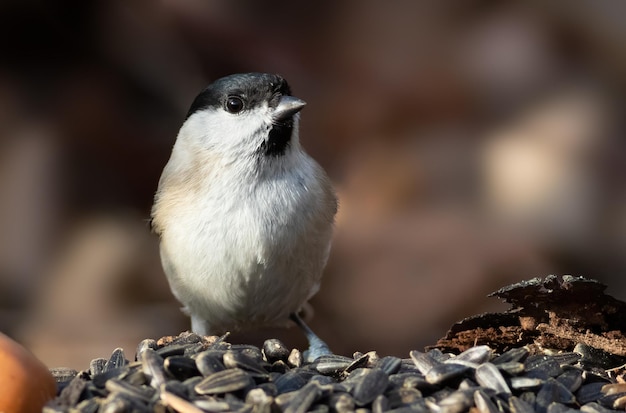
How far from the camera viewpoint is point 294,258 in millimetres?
1307

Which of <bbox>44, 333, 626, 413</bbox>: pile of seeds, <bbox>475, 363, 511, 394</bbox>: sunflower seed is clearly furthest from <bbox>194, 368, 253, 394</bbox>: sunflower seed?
<bbox>475, 363, 511, 394</bbox>: sunflower seed

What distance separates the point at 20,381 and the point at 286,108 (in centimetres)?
62

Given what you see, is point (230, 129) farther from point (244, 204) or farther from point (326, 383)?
point (326, 383)

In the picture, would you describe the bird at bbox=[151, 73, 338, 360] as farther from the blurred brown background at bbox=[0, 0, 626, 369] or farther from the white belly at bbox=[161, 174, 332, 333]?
the blurred brown background at bbox=[0, 0, 626, 369]

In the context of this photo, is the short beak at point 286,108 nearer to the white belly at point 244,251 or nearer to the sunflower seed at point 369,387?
the white belly at point 244,251

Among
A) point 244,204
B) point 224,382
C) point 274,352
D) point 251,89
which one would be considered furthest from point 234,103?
point 224,382

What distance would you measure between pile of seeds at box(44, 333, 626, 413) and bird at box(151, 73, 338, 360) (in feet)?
0.86

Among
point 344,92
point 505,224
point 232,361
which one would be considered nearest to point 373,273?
point 505,224

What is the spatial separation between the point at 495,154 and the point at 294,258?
0.75m

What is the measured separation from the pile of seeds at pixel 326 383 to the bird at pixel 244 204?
0.26m

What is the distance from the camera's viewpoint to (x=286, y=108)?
125cm

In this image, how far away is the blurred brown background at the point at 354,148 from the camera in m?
1.76

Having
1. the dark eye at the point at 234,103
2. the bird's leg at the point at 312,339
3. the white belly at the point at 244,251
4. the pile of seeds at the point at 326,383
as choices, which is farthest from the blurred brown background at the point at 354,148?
the pile of seeds at the point at 326,383

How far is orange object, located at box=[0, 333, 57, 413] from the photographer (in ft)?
2.53
